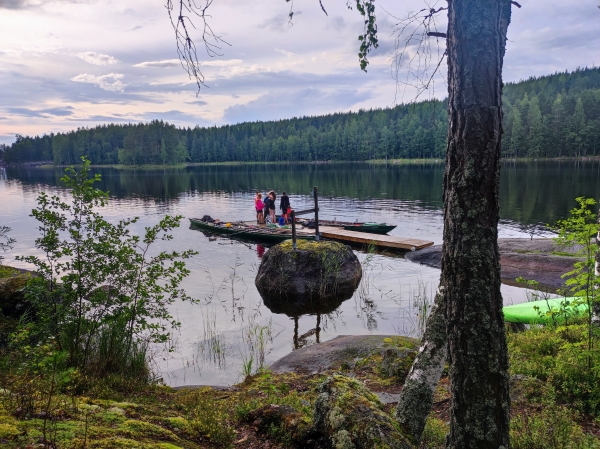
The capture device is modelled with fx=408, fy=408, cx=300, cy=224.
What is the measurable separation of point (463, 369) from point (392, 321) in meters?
9.83

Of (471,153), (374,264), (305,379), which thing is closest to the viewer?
(471,153)

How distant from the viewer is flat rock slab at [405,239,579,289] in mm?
15375

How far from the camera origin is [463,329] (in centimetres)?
307

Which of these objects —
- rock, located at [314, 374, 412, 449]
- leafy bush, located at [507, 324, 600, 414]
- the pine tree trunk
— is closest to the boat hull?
leafy bush, located at [507, 324, 600, 414]

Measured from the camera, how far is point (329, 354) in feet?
29.3

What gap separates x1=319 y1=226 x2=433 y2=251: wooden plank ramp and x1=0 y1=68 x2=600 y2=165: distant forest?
24.9 m

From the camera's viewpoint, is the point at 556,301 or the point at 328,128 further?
the point at 328,128

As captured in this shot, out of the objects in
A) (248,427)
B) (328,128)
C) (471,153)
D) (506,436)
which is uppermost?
(328,128)

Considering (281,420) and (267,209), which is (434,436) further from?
(267,209)

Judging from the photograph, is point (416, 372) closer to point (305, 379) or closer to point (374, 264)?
point (305, 379)

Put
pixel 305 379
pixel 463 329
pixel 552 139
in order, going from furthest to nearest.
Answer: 1. pixel 552 139
2. pixel 305 379
3. pixel 463 329

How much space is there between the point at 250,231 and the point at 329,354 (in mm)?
16453

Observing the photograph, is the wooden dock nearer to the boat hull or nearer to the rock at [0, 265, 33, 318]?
the boat hull

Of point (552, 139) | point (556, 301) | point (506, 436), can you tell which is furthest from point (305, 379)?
point (552, 139)
